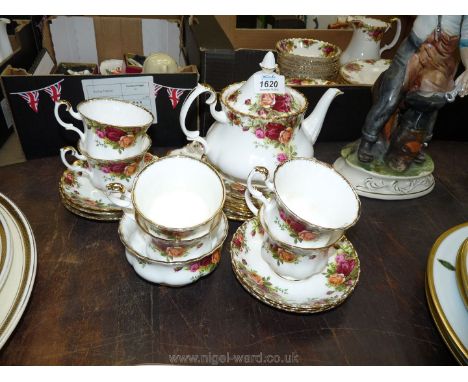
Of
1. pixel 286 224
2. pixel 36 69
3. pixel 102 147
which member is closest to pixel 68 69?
pixel 36 69

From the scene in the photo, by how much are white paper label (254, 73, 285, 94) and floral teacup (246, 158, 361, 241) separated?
6.6 inches

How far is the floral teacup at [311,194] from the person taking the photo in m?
0.70

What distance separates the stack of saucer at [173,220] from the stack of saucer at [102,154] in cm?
13

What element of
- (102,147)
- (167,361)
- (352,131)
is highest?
(102,147)

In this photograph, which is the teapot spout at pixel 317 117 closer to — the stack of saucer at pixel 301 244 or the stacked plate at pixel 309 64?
the stack of saucer at pixel 301 244

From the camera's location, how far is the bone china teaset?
Result: 69 centimetres

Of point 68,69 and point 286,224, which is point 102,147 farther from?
point 68,69

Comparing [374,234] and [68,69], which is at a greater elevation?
[68,69]

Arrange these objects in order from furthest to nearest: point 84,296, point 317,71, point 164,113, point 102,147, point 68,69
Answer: point 68,69, point 317,71, point 164,113, point 102,147, point 84,296

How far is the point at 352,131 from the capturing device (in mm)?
1228

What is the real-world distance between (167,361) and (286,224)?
0.30 meters

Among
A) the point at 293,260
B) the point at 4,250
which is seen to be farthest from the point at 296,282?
the point at 4,250

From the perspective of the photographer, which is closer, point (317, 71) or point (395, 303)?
point (395, 303)

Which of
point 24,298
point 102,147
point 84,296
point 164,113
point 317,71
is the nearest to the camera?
point 24,298
